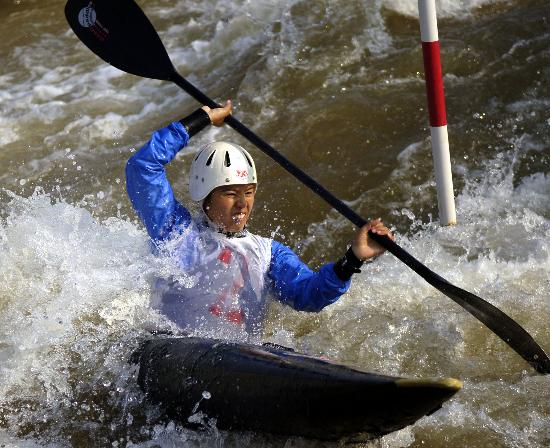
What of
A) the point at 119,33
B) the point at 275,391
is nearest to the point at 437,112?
the point at 275,391

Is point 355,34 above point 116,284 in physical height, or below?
below

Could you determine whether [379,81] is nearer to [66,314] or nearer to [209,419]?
[66,314]

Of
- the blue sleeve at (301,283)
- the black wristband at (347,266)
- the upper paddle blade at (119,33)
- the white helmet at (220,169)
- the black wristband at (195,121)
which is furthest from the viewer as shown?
the upper paddle blade at (119,33)

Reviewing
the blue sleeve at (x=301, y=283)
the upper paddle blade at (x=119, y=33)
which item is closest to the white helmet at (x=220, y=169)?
the blue sleeve at (x=301, y=283)

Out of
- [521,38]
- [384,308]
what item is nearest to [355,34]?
[521,38]

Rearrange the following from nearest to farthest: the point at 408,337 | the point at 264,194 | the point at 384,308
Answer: the point at 408,337
the point at 384,308
the point at 264,194

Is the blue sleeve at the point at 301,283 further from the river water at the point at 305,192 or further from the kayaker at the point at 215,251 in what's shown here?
the river water at the point at 305,192

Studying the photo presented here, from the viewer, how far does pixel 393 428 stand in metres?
3.04

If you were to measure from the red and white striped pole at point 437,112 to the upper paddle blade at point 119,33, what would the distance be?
1.51 m

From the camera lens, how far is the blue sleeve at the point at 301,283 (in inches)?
149

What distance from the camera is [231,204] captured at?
3.93 m

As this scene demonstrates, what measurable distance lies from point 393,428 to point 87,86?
5.20 m

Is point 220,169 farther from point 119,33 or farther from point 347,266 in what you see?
point 119,33

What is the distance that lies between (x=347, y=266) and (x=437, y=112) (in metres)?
0.86
